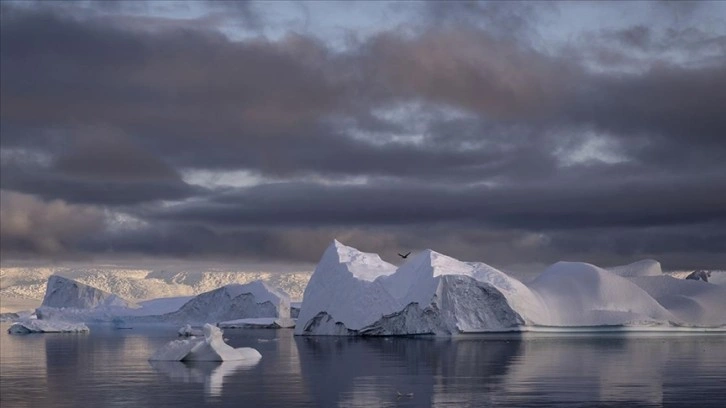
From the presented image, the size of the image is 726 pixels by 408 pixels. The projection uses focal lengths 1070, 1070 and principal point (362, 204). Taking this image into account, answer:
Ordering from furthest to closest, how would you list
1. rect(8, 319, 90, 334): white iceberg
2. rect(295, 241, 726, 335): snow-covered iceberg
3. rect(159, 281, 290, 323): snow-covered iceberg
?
1. rect(159, 281, 290, 323): snow-covered iceberg
2. rect(8, 319, 90, 334): white iceberg
3. rect(295, 241, 726, 335): snow-covered iceberg

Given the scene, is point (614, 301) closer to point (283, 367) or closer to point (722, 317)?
point (722, 317)

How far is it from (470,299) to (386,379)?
35.5m

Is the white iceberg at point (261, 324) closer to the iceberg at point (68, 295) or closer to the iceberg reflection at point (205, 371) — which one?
the iceberg at point (68, 295)

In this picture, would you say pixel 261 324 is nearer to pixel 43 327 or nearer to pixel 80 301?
pixel 43 327

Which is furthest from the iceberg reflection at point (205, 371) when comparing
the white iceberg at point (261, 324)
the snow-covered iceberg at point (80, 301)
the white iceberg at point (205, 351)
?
the snow-covered iceberg at point (80, 301)

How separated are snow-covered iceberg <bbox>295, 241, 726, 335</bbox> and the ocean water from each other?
1573 cm

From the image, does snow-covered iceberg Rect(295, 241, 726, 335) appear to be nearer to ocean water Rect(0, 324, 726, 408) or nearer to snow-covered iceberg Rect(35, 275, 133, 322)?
ocean water Rect(0, 324, 726, 408)

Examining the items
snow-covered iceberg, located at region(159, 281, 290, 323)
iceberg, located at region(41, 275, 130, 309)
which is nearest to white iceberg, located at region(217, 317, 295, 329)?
snow-covered iceberg, located at region(159, 281, 290, 323)

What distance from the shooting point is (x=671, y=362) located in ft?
132

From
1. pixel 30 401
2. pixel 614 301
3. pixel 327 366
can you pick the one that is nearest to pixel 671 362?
pixel 327 366

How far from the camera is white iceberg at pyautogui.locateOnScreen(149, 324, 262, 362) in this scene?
135ft

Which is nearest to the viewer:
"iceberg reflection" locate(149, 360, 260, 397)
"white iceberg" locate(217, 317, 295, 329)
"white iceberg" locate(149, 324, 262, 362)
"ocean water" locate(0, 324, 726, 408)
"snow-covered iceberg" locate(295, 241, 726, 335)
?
"ocean water" locate(0, 324, 726, 408)

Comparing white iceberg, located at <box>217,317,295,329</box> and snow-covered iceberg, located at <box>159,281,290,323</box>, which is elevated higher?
snow-covered iceberg, located at <box>159,281,290,323</box>

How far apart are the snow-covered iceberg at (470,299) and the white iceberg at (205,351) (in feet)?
81.6
